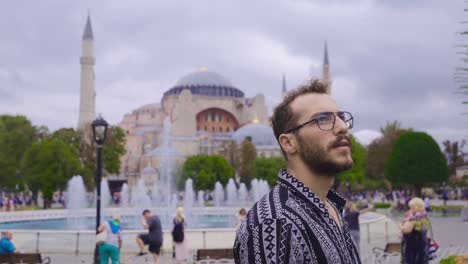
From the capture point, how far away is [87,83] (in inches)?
2825

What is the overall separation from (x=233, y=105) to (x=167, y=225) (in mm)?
71772

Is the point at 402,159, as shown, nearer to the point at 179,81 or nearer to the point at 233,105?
the point at 233,105

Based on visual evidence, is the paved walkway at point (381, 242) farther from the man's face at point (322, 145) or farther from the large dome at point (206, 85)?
the large dome at point (206, 85)

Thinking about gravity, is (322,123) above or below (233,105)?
below

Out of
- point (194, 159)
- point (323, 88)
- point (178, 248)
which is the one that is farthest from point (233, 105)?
point (323, 88)

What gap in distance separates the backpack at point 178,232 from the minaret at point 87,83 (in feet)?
201

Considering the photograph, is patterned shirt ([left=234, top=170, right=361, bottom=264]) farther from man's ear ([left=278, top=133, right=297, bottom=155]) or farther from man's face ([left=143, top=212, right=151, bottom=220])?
man's face ([left=143, top=212, right=151, bottom=220])

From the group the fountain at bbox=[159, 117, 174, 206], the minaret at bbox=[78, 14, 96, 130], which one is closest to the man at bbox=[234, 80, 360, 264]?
the fountain at bbox=[159, 117, 174, 206]

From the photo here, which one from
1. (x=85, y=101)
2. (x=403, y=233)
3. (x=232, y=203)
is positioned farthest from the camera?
(x=85, y=101)

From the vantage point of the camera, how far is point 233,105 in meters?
94.6

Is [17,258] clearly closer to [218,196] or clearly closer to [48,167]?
[48,167]

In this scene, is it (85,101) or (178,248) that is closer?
(178,248)

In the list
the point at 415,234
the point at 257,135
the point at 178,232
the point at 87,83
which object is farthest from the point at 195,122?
the point at 415,234

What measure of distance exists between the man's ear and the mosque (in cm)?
6672
